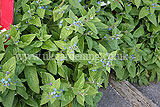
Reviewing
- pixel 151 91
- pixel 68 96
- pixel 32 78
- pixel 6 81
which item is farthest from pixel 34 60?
pixel 151 91

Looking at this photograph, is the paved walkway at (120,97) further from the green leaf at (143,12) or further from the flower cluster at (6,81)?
the flower cluster at (6,81)

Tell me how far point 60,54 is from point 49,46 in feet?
0.45

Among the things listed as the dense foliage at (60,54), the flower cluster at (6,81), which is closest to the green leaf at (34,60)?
the dense foliage at (60,54)

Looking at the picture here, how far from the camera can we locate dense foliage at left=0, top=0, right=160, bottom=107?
198cm

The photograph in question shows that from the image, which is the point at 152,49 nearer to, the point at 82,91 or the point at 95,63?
the point at 95,63

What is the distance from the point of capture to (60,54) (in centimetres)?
215

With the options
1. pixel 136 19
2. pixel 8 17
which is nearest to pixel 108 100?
pixel 136 19

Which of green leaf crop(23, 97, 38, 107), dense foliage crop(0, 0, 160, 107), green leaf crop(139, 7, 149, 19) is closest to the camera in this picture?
dense foliage crop(0, 0, 160, 107)

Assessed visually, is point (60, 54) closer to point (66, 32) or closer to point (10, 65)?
point (66, 32)

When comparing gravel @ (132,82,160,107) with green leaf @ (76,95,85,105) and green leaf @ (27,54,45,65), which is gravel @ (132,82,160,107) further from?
green leaf @ (27,54,45,65)

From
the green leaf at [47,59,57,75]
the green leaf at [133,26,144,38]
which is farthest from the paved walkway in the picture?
the green leaf at [47,59,57,75]

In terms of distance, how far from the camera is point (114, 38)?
2.50 meters

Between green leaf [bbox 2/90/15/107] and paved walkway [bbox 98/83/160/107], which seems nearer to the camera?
green leaf [bbox 2/90/15/107]

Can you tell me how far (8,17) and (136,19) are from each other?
5.97ft
